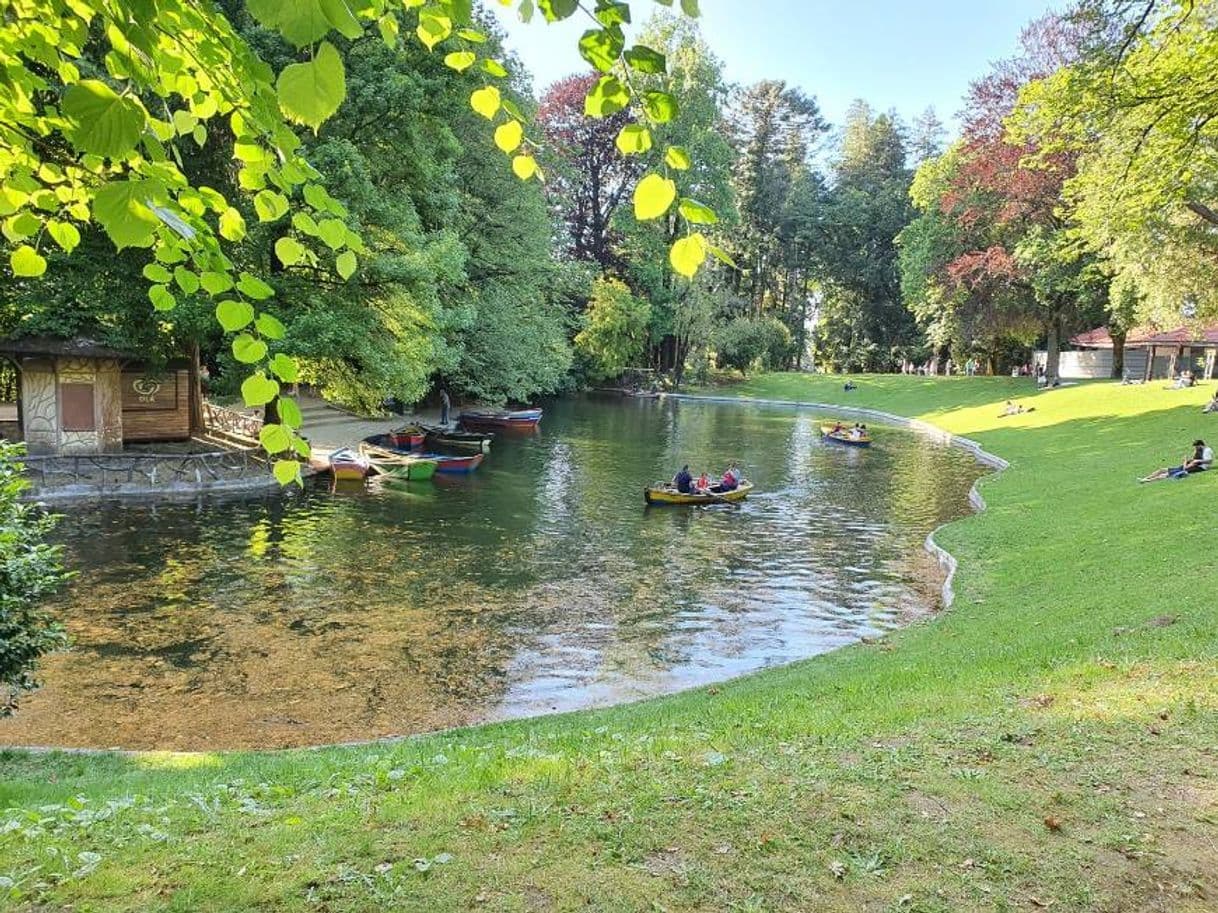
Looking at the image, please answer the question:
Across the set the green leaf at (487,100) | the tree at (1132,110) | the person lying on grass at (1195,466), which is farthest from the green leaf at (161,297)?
the person lying on grass at (1195,466)

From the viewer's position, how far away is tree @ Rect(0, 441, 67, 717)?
7441 mm

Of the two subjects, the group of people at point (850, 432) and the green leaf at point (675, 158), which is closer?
the green leaf at point (675, 158)

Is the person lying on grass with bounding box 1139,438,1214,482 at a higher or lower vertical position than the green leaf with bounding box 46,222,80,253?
lower

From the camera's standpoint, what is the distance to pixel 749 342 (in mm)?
71500

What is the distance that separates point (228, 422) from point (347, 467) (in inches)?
344

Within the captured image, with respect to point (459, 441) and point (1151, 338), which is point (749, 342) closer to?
point (1151, 338)

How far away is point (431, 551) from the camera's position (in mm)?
18250

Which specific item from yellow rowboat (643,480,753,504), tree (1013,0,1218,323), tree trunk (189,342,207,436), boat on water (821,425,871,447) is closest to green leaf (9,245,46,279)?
tree (1013,0,1218,323)

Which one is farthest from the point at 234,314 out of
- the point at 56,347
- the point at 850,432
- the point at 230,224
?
the point at 850,432

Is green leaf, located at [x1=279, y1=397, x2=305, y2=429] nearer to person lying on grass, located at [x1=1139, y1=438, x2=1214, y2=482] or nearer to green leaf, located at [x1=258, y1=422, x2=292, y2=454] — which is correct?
green leaf, located at [x1=258, y1=422, x2=292, y2=454]

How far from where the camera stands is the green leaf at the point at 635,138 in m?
2.42

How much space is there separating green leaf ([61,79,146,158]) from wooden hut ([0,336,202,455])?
25.0 m

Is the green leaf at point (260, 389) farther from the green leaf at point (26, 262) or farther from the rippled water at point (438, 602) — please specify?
the rippled water at point (438, 602)

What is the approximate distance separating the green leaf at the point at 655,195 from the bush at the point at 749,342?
66.1 metres
